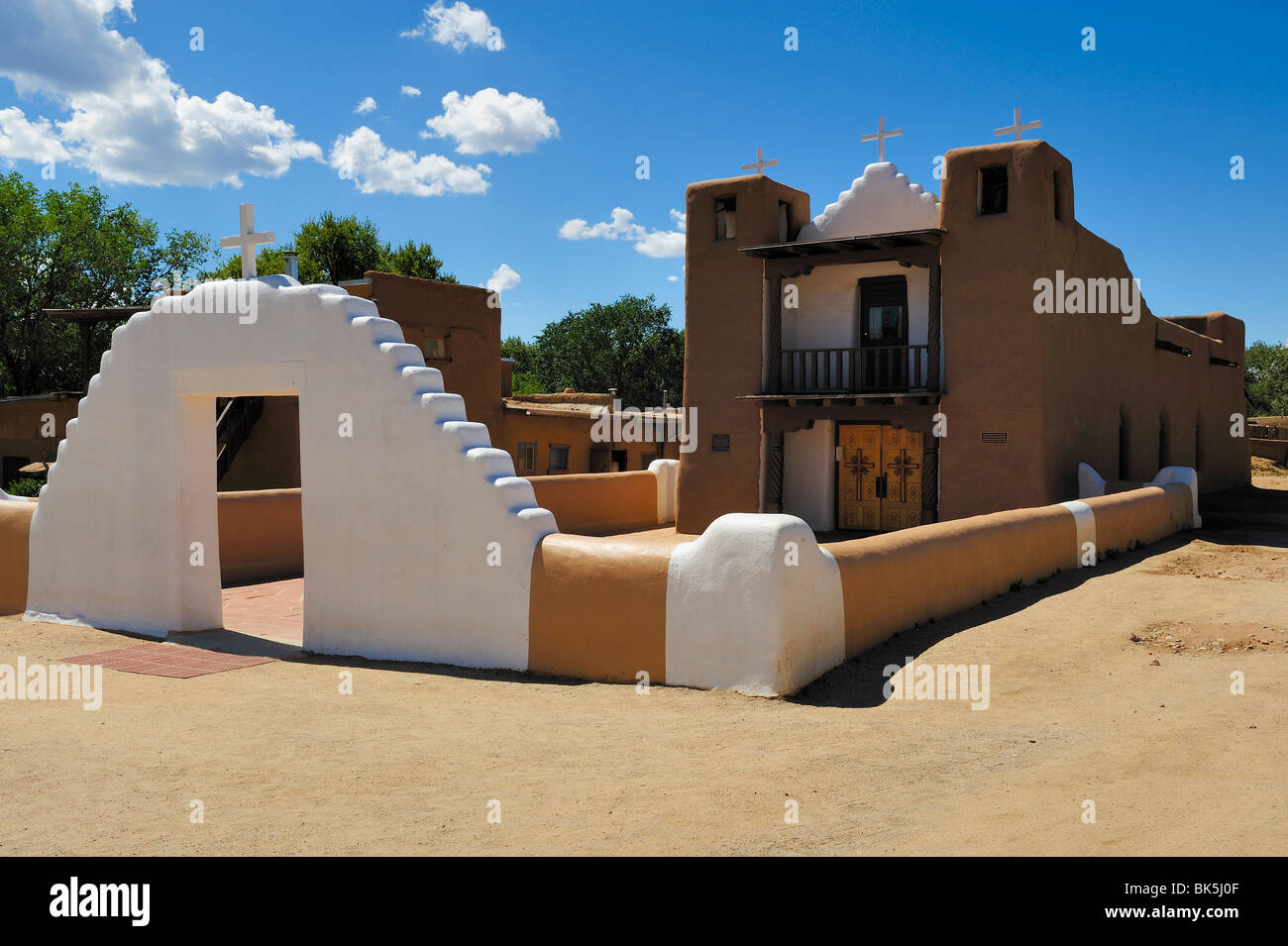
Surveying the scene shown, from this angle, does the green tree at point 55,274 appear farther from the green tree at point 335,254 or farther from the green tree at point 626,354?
the green tree at point 626,354

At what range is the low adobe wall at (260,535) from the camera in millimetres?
14492

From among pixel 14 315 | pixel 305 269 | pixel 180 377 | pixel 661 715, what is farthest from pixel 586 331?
pixel 661 715

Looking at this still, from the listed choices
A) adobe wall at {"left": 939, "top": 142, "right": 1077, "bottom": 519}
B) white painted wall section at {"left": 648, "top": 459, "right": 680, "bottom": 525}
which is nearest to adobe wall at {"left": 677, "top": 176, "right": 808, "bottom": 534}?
white painted wall section at {"left": 648, "top": 459, "right": 680, "bottom": 525}

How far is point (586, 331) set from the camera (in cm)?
6206

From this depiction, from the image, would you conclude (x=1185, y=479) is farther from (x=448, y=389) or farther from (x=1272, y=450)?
(x=1272, y=450)

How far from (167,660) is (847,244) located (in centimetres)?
1331

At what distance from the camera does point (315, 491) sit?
9500 millimetres

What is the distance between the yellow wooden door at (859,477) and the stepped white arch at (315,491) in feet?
40.1

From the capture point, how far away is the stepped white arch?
8.68 metres

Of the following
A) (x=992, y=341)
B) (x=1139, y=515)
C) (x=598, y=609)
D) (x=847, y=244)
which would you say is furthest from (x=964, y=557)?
(x=847, y=244)

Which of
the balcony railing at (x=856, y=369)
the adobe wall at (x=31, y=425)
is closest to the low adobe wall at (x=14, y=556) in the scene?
the balcony railing at (x=856, y=369)

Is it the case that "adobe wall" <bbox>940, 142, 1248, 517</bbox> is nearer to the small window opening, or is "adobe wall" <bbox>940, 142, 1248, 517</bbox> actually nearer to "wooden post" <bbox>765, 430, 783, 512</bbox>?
the small window opening
